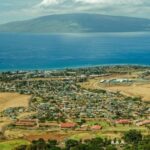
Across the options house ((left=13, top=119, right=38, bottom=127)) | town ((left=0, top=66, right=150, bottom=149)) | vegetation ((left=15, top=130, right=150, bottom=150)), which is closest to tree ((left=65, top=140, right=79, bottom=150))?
vegetation ((left=15, top=130, right=150, bottom=150))

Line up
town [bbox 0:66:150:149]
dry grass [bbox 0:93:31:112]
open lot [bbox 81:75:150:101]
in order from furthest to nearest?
open lot [bbox 81:75:150:101]
dry grass [bbox 0:93:31:112]
town [bbox 0:66:150:149]

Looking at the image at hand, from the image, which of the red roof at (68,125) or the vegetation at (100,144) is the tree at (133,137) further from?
the red roof at (68,125)

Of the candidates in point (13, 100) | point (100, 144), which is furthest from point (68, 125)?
point (13, 100)

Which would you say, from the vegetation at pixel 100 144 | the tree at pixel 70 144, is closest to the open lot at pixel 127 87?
the vegetation at pixel 100 144

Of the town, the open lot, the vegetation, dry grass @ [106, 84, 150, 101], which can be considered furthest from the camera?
the open lot

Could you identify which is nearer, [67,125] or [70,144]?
[70,144]

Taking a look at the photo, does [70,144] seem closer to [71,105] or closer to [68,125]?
[68,125]

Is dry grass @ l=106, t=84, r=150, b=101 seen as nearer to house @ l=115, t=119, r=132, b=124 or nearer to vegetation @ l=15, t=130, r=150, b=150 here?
house @ l=115, t=119, r=132, b=124

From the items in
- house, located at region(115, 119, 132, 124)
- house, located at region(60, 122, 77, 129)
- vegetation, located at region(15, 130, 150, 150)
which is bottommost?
vegetation, located at region(15, 130, 150, 150)

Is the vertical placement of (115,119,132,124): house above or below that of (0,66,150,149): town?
below
